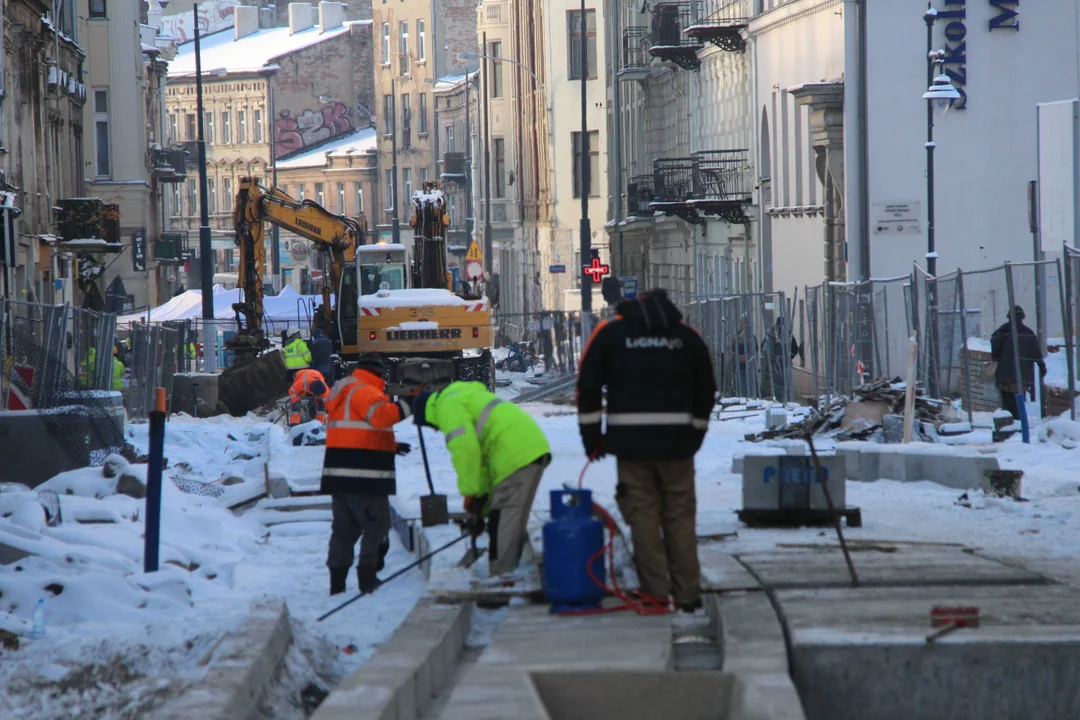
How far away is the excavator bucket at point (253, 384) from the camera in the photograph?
30219 millimetres

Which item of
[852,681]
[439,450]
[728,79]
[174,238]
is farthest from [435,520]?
[174,238]

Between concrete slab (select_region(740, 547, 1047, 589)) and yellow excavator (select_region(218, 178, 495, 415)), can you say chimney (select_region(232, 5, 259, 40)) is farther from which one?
concrete slab (select_region(740, 547, 1047, 589))

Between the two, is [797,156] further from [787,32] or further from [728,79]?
[728,79]

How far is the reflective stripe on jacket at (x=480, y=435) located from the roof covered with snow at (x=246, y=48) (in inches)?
3604

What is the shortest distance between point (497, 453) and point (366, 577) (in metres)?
1.81

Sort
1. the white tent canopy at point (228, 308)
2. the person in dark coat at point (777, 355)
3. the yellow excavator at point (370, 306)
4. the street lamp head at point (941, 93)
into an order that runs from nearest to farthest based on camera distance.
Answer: the street lamp head at point (941, 93)
the person in dark coat at point (777, 355)
the yellow excavator at point (370, 306)
the white tent canopy at point (228, 308)

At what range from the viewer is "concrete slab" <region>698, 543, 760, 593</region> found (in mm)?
9281

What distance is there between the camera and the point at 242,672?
7535 mm

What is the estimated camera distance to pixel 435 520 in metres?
11.5

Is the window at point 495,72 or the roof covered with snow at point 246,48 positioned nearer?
the window at point 495,72

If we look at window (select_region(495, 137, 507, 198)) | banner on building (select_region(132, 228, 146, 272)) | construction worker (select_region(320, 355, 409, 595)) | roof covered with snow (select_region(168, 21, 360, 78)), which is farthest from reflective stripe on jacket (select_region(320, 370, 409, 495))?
roof covered with snow (select_region(168, 21, 360, 78))

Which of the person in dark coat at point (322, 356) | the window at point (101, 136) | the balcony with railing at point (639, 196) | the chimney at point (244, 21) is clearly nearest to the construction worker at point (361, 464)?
the person in dark coat at point (322, 356)

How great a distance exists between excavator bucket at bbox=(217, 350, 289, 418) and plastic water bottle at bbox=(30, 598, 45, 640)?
20660mm

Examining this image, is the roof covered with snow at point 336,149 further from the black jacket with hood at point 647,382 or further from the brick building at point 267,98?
the black jacket with hood at point 647,382
